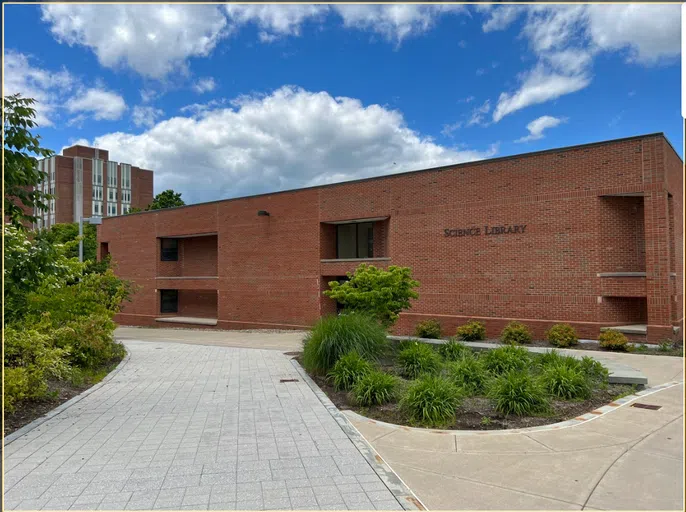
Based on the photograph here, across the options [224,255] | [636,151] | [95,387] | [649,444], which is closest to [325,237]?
[224,255]

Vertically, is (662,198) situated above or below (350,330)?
above

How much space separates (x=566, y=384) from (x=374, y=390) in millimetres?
2917

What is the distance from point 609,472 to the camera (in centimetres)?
451

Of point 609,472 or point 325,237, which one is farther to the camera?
point 325,237

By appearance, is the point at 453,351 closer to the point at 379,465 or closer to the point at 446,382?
the point at 446,382

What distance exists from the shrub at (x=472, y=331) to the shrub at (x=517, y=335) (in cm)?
90

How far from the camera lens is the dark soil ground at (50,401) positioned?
21.5 feet

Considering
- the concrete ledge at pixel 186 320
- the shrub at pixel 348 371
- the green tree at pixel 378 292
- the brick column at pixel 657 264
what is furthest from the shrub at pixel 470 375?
the concrete ledge at pixel 186 320

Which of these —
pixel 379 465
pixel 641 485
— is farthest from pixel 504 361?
pixel 379 465

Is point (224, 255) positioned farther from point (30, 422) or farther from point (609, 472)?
point (609, 472)

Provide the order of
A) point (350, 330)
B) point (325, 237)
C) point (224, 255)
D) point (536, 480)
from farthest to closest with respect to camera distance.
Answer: point (224, 255), point (325, 237), point (350, 330), point (536, 480)

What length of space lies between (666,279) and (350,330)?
958 cm

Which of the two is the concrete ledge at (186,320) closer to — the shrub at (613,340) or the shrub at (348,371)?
the shrub at (348,371)

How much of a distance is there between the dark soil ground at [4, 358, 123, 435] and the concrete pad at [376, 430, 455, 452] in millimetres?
4789
